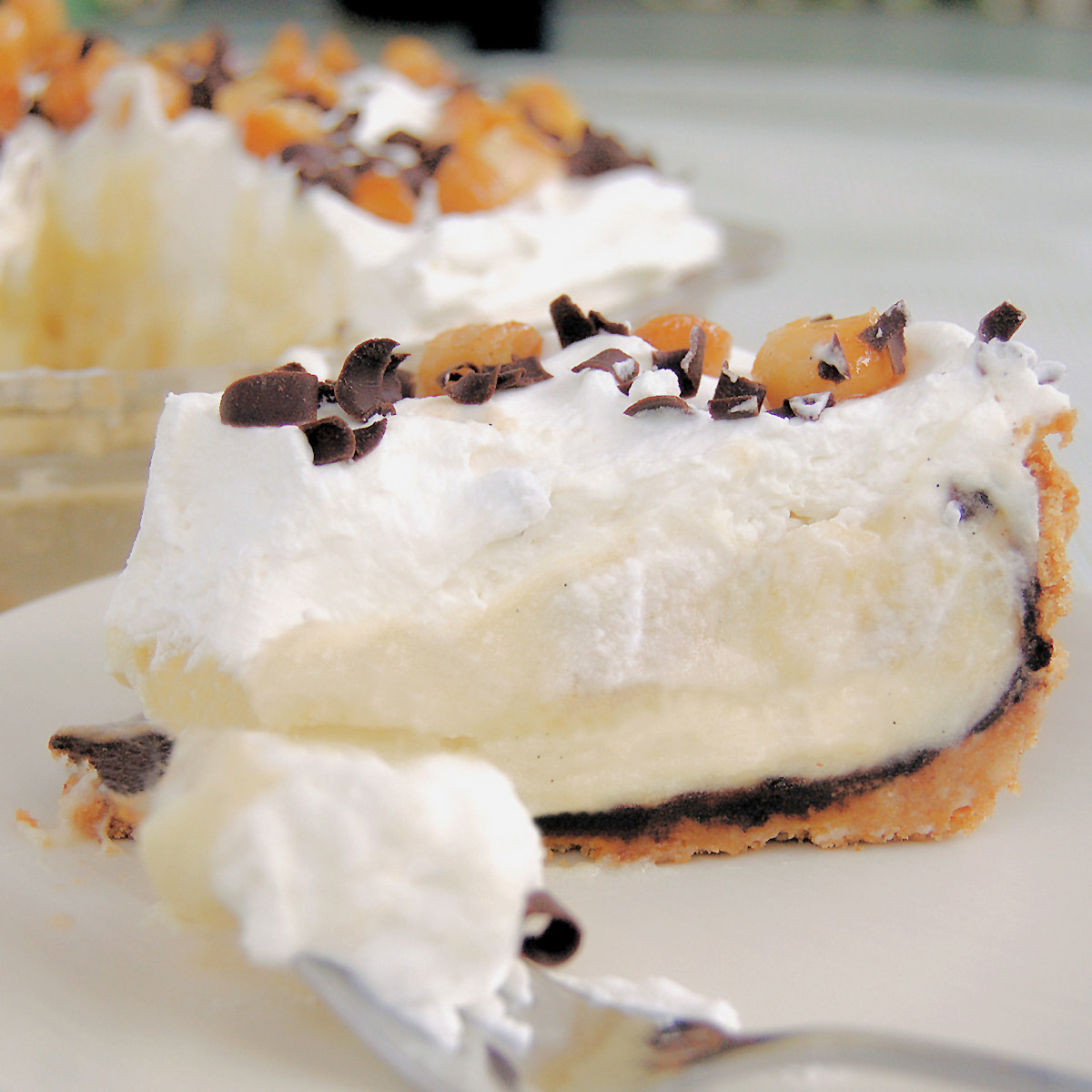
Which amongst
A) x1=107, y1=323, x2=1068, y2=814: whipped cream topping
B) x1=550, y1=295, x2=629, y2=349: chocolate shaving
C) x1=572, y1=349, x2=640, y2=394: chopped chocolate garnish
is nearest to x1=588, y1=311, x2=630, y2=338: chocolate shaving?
x1=550, y1=295, x2=629, y2=349: chocolate shaving

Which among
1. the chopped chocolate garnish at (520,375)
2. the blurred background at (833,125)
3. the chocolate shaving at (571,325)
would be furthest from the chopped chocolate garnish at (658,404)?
the blurred background at (833,125)

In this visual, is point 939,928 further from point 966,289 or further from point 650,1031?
point 966,289

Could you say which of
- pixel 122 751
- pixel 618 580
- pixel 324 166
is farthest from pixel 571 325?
pixel 324 166

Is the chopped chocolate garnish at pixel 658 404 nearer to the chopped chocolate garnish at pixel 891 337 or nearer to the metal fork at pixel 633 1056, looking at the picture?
the chopped chocolate garnish at pixel 891 337

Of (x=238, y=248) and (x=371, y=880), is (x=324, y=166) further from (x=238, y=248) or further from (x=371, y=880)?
(x=371, y=880)

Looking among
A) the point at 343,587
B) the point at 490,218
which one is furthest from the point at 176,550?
the point at 490,218
